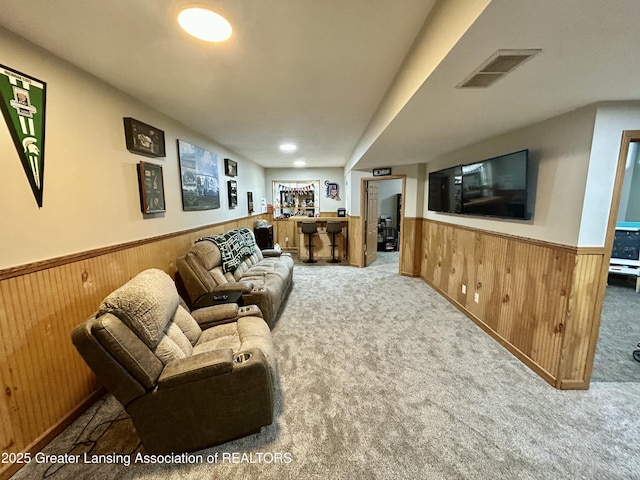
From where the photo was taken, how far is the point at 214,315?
87.4 inches

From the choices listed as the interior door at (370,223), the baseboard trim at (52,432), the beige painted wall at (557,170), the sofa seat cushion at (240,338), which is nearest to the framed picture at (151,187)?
the sofa seat cushion at (240,338)

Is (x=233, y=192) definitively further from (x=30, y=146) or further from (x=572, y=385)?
(x=572, y=385)

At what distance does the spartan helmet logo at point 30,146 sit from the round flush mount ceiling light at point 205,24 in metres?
1.13

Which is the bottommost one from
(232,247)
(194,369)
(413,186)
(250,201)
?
(194,369)

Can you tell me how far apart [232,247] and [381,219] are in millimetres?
4966

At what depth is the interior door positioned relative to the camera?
5.69m

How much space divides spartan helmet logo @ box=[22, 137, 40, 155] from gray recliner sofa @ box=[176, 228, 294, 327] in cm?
146

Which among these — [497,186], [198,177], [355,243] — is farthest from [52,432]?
[355,243]

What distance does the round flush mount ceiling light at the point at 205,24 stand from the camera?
Answer: 1284 mm

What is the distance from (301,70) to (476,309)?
10.4ft

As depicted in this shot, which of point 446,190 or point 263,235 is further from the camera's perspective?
point 263,235

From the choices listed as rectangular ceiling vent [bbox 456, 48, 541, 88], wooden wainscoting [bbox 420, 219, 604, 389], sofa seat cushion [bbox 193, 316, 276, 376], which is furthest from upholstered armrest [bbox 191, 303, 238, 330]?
wooden wainscoting [bbox 420, 219, 604, 389]

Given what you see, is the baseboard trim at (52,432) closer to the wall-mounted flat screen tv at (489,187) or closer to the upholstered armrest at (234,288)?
the upholstered armrest at (234,288)

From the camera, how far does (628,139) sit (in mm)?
1800
